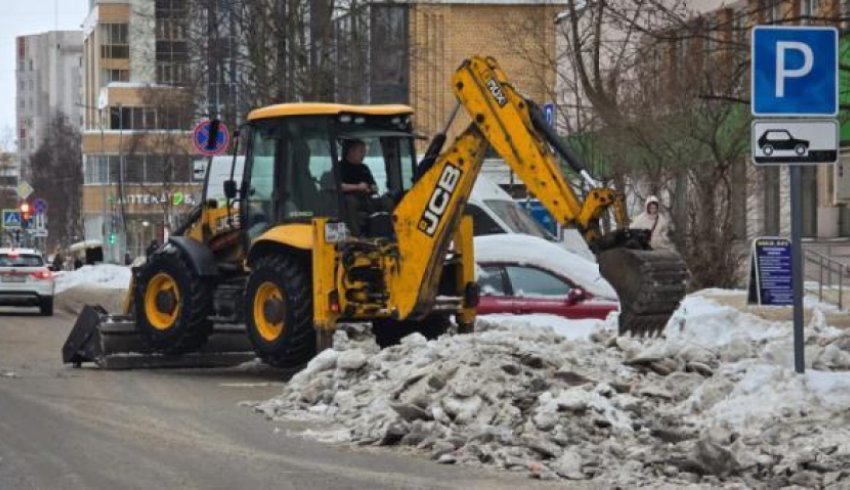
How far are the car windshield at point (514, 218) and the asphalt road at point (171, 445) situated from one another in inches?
490

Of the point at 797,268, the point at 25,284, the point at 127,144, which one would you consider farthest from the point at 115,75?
the point at 797,268

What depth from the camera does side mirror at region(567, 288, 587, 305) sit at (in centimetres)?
1947

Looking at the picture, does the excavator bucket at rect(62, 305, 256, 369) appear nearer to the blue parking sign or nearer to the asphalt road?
the asphalt road

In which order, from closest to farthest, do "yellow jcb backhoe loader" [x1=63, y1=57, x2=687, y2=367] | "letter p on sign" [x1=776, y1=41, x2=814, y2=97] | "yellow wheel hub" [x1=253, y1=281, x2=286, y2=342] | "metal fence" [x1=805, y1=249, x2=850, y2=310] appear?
"letter p on sign" [x1=776, y1=41, x2=814, y2=97] → "yellow jcb backhoe loader" [x1=63, y1=57, x2=687, y2=367] → "yellow wheel hub" [x1=253, y1=281, x2=286, y2=342] → "metal fence" [x1=805, y1=249, x2=850, y2=310]

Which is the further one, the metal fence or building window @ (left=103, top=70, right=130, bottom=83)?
building window @ (left=103, top=70, right=130, bottom=83)

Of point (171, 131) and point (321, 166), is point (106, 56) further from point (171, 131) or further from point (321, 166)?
point (321, 166)

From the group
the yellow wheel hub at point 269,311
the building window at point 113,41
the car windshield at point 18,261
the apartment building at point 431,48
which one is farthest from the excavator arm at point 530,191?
the building window at point 113,41

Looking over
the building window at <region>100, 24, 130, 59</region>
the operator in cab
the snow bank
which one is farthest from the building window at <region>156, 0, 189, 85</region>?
the building window at <region>100, 24, 130, 59</region>

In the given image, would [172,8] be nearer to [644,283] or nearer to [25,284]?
[25,284]

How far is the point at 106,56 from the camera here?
11025cm

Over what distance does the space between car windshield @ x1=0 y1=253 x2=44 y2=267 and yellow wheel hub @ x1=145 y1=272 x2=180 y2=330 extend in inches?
707

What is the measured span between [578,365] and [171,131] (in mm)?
48039

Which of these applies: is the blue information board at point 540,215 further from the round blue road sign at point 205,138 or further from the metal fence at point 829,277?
the round blue road sign at point 205,138

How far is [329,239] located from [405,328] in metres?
2.11
